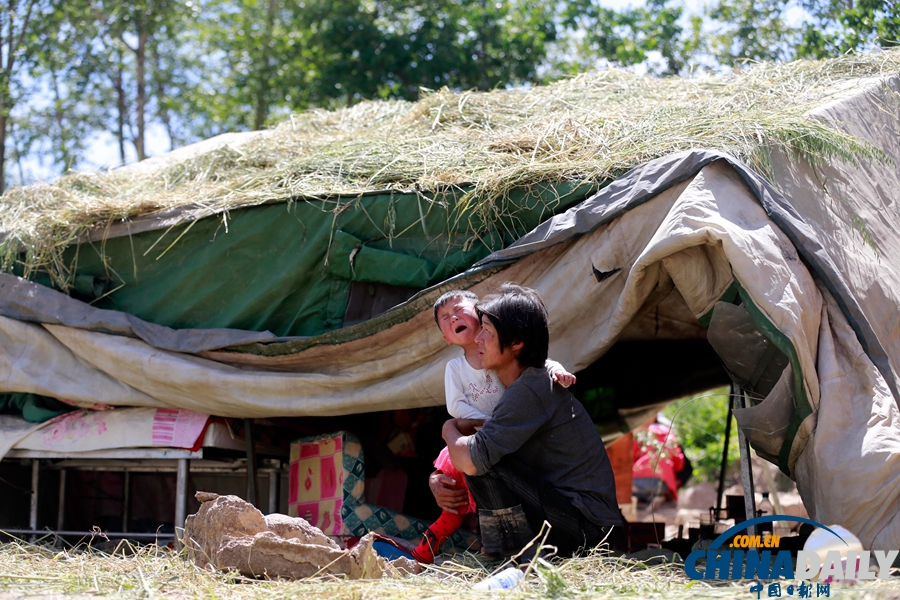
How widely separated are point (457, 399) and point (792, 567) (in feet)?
4.44

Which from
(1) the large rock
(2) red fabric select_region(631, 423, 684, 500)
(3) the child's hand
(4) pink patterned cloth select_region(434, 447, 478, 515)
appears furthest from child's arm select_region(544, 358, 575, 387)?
(2) red fabric select_region(631, 423, 684, 500)

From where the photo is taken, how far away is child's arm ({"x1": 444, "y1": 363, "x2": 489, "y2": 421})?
11.0 ft

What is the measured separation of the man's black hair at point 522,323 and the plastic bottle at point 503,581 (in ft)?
2.86

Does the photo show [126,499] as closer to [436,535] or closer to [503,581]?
[436,535]

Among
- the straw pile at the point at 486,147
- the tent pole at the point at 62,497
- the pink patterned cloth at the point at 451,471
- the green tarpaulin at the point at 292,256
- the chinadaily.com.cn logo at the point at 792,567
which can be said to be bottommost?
the tent pole at the point at 62,497

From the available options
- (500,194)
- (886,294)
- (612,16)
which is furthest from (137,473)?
(612,16)

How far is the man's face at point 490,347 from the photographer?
3.27 meters

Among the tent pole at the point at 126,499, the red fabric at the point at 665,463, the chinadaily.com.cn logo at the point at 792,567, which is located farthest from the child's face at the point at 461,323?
the red fabric at the point at 665,463

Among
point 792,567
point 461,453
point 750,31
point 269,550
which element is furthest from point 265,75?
point 792,567

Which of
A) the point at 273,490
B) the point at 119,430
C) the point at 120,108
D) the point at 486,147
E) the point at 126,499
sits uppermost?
the point at 120,108

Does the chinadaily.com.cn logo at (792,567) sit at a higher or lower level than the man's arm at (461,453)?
lower

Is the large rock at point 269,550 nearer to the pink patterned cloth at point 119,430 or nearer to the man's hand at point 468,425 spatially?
the man's hand at point 468,425

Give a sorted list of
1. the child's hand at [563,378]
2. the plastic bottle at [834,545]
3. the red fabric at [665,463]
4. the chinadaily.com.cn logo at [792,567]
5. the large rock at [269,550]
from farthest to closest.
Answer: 1. the red fabric at [665,463]
2. the child's hand at [563,378]
3. the large rock at [269,550]
4. the plastic bottle at [834,545]
5. the chinadaily.com.cn logo at [792,567]

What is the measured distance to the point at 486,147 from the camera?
14.2ft
